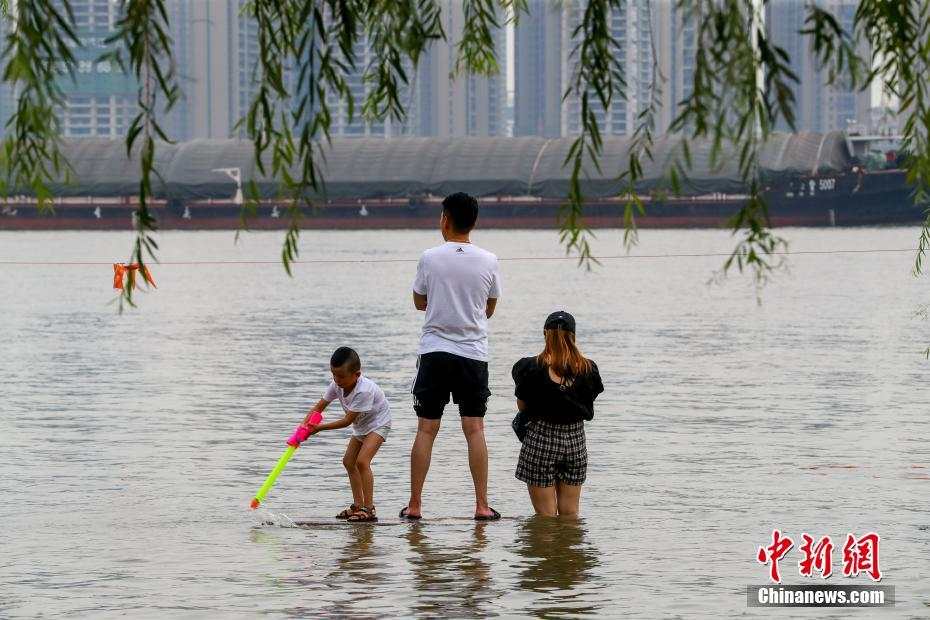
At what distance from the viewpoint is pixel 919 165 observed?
6.51m

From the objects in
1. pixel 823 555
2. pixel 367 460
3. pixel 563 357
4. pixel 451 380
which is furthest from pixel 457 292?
pixel 823 555

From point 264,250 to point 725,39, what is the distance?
92.7m

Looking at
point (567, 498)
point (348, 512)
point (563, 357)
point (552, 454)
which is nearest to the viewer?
point (563, 357)

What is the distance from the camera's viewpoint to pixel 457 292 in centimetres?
969

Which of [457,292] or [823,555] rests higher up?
[457,292]

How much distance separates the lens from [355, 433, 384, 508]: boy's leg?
1057 cm

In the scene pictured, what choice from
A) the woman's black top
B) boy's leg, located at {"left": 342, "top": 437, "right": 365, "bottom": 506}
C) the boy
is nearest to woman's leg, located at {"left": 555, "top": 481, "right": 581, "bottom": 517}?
the woman's black top

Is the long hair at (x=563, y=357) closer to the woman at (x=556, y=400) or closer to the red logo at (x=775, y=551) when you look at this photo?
the woman at (x=556, y=400)

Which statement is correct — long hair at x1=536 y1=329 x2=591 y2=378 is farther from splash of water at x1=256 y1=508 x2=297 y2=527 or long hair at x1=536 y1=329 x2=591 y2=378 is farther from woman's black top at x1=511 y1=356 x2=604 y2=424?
splash of water at x1=256 y1=508 x2=297 y2=527

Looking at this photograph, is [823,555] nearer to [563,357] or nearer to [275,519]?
[563,357]

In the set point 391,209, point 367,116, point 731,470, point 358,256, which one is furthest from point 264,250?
point 367,116

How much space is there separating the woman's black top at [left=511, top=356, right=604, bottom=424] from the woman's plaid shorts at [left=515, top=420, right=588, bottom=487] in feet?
0.29

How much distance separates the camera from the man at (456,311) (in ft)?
31.8

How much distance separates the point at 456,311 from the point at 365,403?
1.10m
